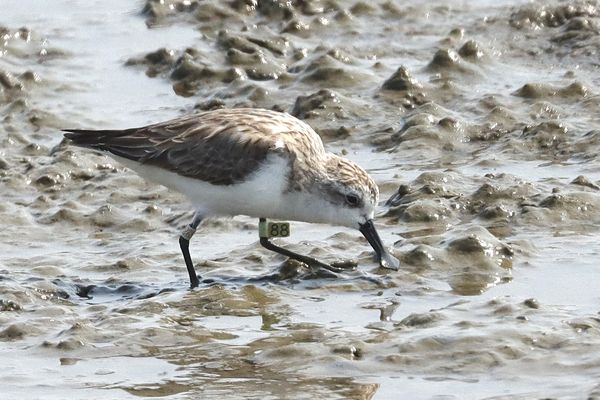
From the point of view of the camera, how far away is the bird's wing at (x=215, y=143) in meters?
9.14

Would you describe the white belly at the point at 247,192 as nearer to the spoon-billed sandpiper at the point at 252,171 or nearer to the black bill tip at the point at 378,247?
the spoon-billed sandpiper at the point at 252,171

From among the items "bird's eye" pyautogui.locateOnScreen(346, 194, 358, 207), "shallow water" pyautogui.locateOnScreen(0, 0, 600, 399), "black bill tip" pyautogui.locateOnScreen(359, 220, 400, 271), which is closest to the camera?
"shallow water" pyautogui.locateOnScreen(0, 0, 600, 399)

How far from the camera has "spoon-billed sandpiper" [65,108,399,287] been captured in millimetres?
9117

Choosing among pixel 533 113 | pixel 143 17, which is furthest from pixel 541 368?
pixel 143 17

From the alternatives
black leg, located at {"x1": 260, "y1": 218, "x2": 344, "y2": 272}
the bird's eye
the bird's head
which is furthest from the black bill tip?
black leg, located at {"x1": 260, "y1": 218, "x2": 344, "y2": 272}

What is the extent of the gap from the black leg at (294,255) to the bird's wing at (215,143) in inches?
21.9

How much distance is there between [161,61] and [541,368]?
7.18m

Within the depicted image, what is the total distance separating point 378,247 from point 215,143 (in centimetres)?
126

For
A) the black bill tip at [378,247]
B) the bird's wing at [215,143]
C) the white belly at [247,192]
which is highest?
the bird's wing at [215,143]

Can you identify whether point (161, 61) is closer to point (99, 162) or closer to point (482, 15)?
point (99, 162)

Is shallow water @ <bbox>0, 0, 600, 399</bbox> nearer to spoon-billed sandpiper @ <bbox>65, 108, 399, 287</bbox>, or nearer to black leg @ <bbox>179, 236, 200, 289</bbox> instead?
black leg @ <bbox>179, 236, 200, 289</bbox>

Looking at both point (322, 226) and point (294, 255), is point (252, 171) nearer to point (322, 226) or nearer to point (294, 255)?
point (294, 255)

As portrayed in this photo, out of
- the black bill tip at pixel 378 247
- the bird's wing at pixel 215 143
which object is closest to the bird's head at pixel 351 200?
the black bill tip at pixel 378 247

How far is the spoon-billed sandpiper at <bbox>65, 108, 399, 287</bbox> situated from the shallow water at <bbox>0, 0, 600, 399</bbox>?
1.29 ft
